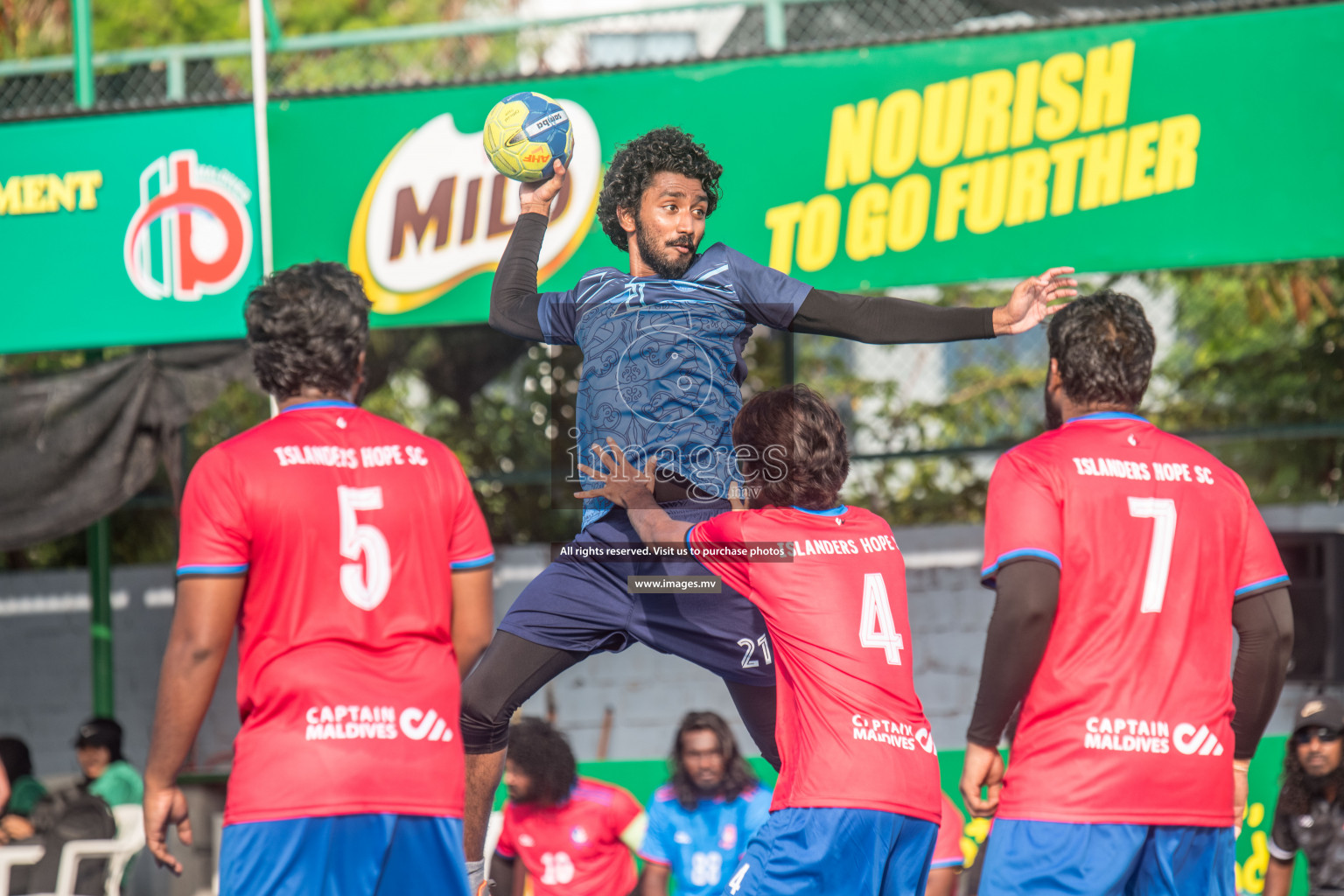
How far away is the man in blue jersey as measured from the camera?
164 inches

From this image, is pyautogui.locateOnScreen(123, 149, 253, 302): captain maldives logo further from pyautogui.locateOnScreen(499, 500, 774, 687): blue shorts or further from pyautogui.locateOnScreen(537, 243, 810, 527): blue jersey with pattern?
pyautogui.locateOnScreen(499, 500, 774, 687): blue shorts

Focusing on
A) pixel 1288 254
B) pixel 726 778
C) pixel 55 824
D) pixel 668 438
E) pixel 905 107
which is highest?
pixel 905 107

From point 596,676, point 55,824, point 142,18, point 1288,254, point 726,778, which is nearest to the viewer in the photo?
point 1288,254

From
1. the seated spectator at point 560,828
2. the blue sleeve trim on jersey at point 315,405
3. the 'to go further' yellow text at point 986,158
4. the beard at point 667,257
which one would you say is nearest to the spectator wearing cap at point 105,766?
the seated spectator at point 560,828

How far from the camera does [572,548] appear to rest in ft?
14.1

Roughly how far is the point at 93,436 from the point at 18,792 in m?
2.37

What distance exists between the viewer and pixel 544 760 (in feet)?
23.2

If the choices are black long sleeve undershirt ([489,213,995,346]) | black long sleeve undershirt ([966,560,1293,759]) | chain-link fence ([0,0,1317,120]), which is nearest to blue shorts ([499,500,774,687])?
black long sleeve undershirt ([489,213,995,346])

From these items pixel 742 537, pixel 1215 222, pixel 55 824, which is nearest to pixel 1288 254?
pixel 1215 222

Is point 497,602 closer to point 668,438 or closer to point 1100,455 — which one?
point 668,438

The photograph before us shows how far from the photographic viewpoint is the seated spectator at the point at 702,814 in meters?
6.70

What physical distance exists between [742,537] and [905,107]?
12.3ft

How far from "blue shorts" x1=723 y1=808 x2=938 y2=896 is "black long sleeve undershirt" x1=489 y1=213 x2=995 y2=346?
1351mm

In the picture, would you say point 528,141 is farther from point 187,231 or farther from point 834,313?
point 187,231
